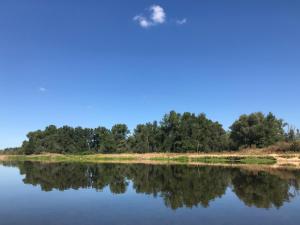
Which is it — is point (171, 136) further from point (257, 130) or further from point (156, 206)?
point (156, 206)

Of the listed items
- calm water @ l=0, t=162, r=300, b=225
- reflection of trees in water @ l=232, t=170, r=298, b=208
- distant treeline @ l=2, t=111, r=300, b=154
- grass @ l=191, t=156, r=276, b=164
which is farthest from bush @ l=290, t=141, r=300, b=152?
calm water @ l=0, t=162, r=300, b=225

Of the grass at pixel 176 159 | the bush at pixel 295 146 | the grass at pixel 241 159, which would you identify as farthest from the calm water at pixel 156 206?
the grass at pixel 176 159

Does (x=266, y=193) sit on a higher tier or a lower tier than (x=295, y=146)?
lower

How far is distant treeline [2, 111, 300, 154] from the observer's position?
110438 mm

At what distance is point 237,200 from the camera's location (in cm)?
2372

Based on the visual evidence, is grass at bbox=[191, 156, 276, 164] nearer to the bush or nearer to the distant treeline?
the bush

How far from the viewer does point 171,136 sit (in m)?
131

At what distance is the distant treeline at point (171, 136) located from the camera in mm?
110438

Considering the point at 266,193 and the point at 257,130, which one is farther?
the point at 257,130

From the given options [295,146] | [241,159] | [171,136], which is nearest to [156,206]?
[241,159]

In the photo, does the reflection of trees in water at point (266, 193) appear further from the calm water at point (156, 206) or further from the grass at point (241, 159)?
the grass at point (241, 159)

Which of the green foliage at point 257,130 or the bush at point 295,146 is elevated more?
the green foliage at point 257,130

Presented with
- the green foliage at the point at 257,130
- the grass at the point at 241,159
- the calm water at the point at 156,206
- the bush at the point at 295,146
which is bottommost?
the calm water at the point at 156,206

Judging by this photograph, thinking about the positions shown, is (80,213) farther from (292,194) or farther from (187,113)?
(187,113)
